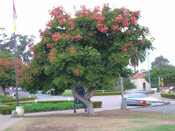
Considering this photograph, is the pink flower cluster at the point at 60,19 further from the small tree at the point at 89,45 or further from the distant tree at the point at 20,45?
the distant tree at the point at 20,45

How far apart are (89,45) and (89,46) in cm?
13

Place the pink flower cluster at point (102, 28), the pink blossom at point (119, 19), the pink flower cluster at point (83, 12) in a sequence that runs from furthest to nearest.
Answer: the pink flower cluster at point (83, 12)
the pink blossom at point (119, 19)
the pink flower cluster at point (102, 28)

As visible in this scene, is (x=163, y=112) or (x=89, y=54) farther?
(x=163, y=112)

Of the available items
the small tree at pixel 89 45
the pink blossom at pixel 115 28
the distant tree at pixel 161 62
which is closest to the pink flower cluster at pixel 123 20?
the small tree at pixel 89 45

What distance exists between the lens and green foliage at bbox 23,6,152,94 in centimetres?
1362

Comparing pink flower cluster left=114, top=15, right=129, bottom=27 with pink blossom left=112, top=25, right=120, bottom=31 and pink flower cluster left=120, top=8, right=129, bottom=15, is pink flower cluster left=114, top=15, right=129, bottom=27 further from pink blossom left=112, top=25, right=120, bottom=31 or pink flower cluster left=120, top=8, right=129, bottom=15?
pink flower cluster left=120, top=8, right=129, bottom=15

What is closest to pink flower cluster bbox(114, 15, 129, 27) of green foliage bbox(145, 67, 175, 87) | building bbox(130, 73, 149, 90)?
green foliage bbox(145, 67, 175, 87)

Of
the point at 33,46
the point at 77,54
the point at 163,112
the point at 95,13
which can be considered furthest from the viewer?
the point at 163,112

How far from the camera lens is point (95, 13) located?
46.6 feet

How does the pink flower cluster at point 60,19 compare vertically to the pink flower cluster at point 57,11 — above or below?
below

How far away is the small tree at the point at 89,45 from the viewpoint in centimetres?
1362

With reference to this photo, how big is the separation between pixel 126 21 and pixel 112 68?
2.53 m

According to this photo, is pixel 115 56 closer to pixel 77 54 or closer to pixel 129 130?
pixel 77 54

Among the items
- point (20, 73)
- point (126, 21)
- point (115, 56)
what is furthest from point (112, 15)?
point (20, 73)
